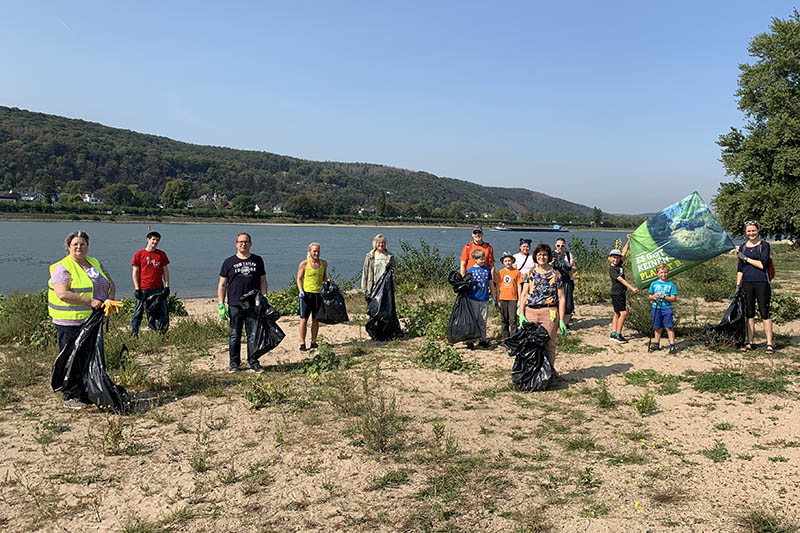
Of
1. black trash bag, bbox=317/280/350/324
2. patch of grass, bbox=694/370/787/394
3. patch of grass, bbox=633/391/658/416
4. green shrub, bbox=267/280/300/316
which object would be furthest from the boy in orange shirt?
green shrub, bbox=267/280/300/316

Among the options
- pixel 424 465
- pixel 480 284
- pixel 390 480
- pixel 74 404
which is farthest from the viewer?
pixel 480 284

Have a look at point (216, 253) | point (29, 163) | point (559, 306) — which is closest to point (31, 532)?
point (559, 306)

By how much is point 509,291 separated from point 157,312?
5294 mm

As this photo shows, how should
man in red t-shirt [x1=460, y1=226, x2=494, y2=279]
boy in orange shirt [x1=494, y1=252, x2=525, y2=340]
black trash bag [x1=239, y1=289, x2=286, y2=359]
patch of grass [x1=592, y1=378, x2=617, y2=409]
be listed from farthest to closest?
man in red t-shirt [x1=460, y1=226, x2=494, y2=279], boy in orange shirt [x1=494, y1=252, x2=525, y2=340], black trash bag [x1=239, y1=289, x2=286, y2=359], patch of grass [x1=592, y1=378, x2=617, y2=409]

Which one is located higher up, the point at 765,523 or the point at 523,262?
the point at 523,262

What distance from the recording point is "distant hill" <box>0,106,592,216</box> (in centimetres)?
10738

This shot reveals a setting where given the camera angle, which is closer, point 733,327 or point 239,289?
point 239,289

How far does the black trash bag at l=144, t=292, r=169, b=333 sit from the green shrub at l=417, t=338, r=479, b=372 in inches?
159

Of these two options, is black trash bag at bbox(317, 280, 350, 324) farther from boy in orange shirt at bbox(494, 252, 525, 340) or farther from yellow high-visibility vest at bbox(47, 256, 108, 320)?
yellow high-visibility vest at bbox(47, 256, 108, 320)

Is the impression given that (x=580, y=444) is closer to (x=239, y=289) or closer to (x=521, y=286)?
(x=521, y=286)

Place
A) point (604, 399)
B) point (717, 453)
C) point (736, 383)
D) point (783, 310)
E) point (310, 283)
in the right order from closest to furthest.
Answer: point (717, 453), point (604, 399), point (736, 383), point (310, 283), point (783, 310)

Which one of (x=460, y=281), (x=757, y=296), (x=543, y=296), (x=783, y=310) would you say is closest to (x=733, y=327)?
(x=757, y=296)

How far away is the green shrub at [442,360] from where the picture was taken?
695 centimetres

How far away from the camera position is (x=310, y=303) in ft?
25.1
